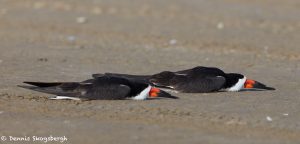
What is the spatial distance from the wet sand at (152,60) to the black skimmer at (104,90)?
77 mm

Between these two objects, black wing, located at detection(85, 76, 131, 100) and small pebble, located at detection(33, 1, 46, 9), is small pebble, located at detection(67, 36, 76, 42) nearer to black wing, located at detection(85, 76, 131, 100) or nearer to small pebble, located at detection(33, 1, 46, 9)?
small pebble, located at detection(33, 1, 46, 9)

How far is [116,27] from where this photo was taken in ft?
48.8

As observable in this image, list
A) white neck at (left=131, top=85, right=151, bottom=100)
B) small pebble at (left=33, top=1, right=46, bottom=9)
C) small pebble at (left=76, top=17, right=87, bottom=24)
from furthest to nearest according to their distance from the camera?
small pebble at (left=33, top=1, right=46, bottom=9), small pebble at (left=76, top=17, right=87, bottom=24), white neck at (left=131, top=85, right=151, bottom=100)

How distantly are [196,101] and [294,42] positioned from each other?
524cm

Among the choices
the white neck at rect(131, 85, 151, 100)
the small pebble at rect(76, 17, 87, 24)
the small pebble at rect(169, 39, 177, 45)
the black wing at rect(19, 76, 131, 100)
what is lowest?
the white neck at rect(131, 85, 151, 100)

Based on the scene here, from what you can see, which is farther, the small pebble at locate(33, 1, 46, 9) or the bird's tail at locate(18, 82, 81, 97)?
the small pebble at locate(33, 1, 46, 9)

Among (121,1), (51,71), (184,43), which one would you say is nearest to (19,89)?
(51,71)

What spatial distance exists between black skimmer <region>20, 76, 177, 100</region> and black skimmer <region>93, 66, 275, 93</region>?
354 millimetres

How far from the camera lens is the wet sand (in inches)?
295

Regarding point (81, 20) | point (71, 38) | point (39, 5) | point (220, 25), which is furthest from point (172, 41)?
point (39, 5)

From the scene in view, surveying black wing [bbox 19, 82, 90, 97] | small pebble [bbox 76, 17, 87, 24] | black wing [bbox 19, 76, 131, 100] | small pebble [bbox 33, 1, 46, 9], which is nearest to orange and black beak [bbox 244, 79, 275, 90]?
black wing [bbox 19, 76, 131, 100]

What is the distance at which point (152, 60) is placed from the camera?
454 inches

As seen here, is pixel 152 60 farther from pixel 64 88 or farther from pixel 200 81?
pixel 64 88

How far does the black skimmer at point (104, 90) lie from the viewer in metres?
8.48
